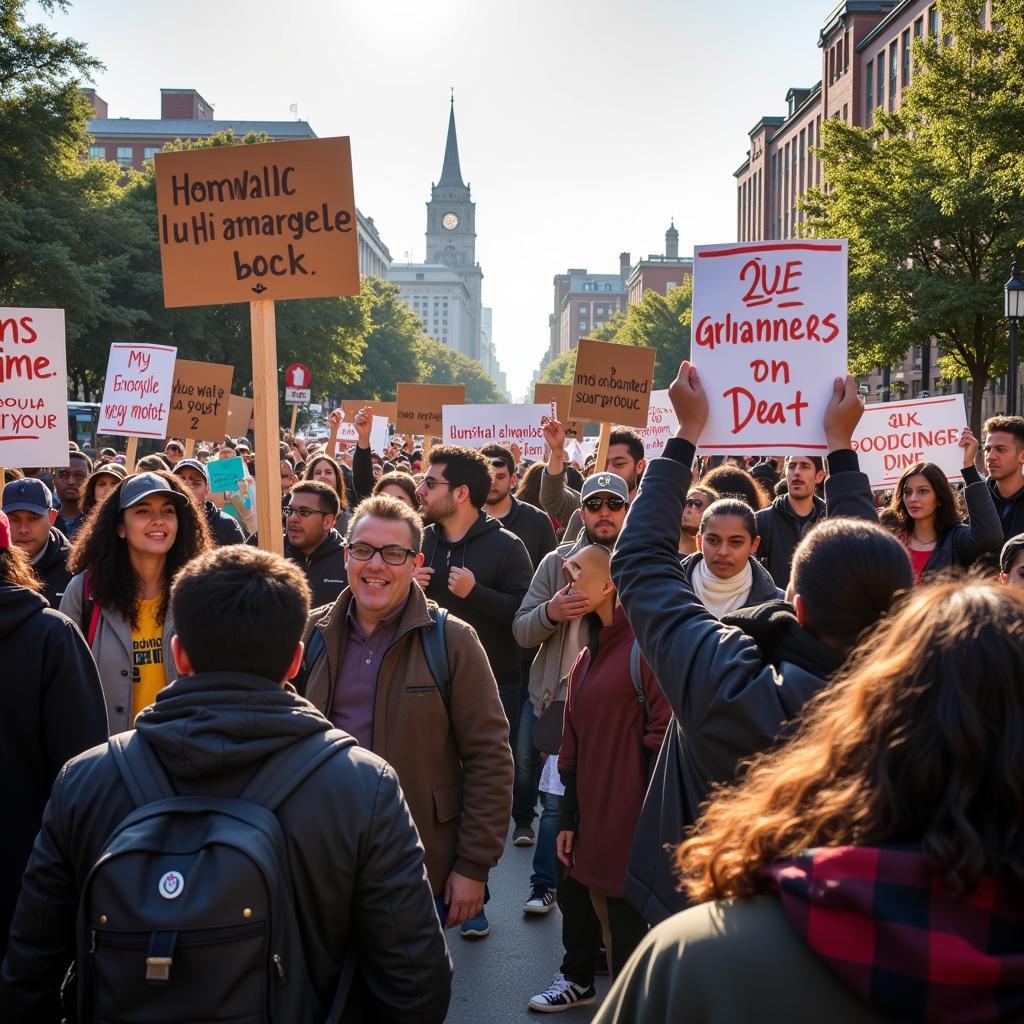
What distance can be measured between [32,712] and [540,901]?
122 inches

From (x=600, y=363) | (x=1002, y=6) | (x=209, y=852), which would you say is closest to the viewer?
(x=209, y=852)

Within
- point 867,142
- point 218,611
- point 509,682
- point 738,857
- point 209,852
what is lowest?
point 509,682

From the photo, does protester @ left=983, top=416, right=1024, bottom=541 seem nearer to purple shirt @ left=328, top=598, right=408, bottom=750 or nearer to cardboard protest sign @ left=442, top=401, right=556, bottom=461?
purple shirt @ left=328, top=598, right=408, bottom=750

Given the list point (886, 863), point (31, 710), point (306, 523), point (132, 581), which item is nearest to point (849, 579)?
point (886, 863)

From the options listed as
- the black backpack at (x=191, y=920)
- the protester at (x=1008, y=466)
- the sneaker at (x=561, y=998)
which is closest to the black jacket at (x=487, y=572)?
the sneaker at (x=561, y=998)

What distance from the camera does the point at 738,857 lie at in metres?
1.44

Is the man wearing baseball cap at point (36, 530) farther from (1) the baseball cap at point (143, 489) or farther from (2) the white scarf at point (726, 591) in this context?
(2) the white scarf at point (726, 591)

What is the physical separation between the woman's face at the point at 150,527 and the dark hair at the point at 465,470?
1763mm

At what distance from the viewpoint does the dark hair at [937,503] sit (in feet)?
22.2

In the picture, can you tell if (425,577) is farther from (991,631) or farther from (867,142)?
(867,142)

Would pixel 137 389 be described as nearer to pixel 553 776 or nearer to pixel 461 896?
pixel 553 776

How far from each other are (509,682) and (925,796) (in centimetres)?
477

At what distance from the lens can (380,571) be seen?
3674 mm

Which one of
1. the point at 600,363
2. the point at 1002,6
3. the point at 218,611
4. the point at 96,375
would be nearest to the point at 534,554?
the point at 600,363
